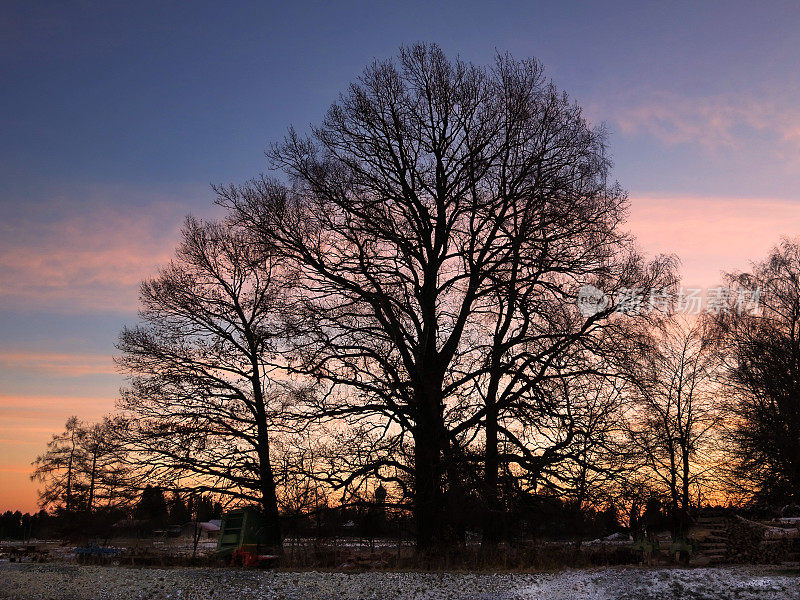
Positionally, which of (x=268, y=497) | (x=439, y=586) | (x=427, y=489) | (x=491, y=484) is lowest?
(x=439, y=586)

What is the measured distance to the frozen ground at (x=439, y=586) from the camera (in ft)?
39.7

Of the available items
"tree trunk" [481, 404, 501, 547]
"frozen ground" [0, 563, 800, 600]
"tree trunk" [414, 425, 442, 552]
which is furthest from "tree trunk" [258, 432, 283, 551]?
"tree trunk" [481, 404, 501, 547]

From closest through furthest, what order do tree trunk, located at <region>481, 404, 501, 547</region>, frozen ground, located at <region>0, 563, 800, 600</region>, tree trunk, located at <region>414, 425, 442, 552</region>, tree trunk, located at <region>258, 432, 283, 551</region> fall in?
frozen ground, located at <region>0, 563, 800, 600</region>, tree trunk, located at <region>481, 404, 501, 547</region>, tree trunk, located at <region>414, 425, 442, 552</region>, tree trunk, located at <region>258, 432, 283, 551</region>

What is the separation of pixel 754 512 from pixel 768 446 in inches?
121

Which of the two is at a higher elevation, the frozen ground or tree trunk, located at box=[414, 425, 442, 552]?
tree trunk, located at box=[414, 425, 442, 552]

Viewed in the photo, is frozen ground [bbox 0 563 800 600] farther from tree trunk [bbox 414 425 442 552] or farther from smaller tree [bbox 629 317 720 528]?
smaller tree [bbox 629 317 720 528]

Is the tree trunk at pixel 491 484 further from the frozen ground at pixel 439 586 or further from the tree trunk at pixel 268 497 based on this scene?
the tree trunk at pixel 268 497

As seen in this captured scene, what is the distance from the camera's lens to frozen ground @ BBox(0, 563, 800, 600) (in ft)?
39.7

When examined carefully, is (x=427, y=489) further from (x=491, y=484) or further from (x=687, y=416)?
(x=687, y=416)

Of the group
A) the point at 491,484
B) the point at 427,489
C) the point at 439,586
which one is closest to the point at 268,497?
the point at 427,489

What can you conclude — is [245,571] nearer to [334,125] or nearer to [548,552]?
[548,552]

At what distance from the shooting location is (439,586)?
1302 cm

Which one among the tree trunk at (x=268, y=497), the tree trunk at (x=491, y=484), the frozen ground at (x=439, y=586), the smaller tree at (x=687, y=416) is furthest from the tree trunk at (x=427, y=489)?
the smaller tree at (x=687, y=416)

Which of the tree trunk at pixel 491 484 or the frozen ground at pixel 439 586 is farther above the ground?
the tree trunk at pixel 491 484
